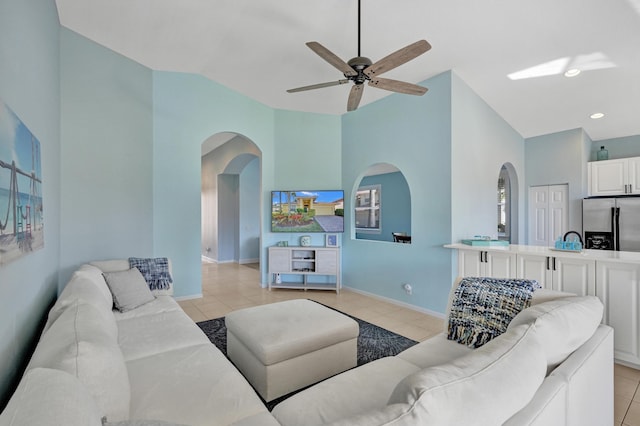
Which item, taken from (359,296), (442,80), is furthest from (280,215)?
(442,80)

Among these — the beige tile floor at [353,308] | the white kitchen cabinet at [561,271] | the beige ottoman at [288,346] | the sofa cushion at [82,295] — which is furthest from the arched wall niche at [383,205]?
the sofa cushion at [82,295]

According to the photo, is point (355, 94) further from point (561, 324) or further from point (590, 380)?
point (590, 380)

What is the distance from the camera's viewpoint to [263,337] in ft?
6.76

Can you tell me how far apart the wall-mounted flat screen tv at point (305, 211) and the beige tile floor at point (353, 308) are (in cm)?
111

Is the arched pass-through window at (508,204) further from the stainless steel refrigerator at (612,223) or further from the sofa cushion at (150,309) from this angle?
the sofa cushion at (150,309)

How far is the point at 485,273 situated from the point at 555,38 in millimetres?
2578

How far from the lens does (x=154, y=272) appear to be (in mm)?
3340

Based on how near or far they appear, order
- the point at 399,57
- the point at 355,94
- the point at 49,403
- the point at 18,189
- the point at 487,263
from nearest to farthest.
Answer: the point at 49,403 → the point at 18,189 → the point at 399,57 → the point at 355,94 → the point at 487,263

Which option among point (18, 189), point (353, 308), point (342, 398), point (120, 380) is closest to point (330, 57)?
point (18, 189)

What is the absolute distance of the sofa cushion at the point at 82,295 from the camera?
169cm

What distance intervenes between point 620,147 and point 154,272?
302 inches

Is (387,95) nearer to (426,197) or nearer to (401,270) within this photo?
(426,197)

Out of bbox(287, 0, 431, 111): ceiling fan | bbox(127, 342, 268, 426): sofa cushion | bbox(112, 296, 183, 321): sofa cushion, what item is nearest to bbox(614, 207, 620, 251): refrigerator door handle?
bbox(287, 0, 431, 111): ceiling fan

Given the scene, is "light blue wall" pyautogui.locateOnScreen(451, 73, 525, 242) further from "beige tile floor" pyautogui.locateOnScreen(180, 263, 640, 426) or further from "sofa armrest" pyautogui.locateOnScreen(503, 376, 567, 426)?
"sofa armrest" pyautogui.locateOnScreen(503, 376, 567, 426)
